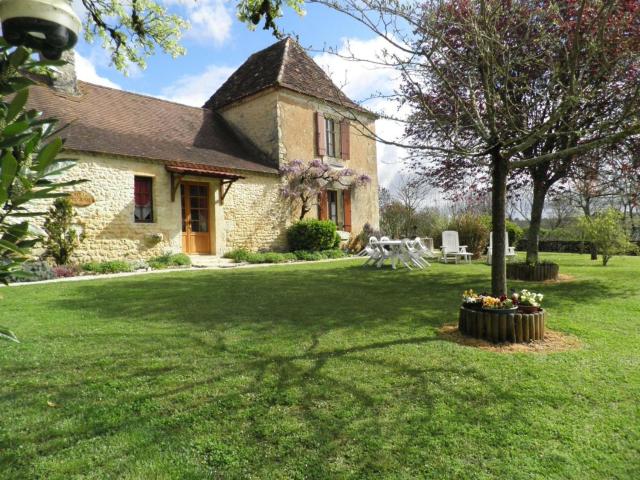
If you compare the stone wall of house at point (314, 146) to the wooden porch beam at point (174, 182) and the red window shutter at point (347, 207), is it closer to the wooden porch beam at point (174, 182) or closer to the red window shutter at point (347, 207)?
the red window shutter at point (347, 207)

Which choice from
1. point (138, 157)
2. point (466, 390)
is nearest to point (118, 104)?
point (138, 157)

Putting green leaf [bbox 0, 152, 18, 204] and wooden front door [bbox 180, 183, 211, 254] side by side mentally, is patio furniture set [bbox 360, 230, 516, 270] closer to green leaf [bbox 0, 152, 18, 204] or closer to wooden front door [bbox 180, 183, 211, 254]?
wooden front door [bbox 180, 183, 211, 254]

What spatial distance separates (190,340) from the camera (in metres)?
4.17

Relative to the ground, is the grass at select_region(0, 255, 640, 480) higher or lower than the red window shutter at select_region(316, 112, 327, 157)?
lower

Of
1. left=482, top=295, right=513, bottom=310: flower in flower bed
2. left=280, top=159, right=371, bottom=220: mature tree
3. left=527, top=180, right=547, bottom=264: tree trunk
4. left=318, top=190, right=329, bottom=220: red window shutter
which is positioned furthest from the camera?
left=318, top=190, right=329, bottom=220: red window shutter

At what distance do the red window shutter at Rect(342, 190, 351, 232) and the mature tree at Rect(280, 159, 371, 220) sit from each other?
39.4 inches

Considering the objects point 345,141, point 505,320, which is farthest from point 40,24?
point 345,141

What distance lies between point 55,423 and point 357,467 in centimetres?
188

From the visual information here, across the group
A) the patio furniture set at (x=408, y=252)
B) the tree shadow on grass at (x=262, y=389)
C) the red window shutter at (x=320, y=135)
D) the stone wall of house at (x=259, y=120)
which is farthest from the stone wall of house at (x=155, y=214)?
the tree shadow on grass at (x=262, y=389)

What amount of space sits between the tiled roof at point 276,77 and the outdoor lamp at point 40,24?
1392 cm

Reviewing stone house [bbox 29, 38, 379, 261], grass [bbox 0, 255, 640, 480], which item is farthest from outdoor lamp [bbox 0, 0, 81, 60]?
stone house [bbox 29, 38, 379, 261]

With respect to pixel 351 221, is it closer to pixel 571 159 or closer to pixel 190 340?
pixel 571 159

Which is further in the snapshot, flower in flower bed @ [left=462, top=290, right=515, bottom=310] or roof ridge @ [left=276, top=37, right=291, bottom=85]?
roof ridge @ [left=276, top=37, right=291, bottom=85]

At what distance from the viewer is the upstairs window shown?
11812 millimetres
